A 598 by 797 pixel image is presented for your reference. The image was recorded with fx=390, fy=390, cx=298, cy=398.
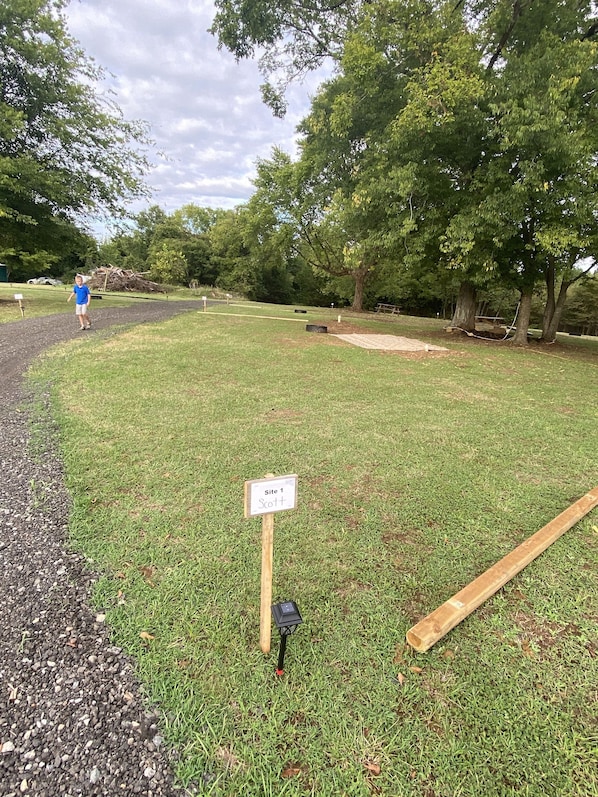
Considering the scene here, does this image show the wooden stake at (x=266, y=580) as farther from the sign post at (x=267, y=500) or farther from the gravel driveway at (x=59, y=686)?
the gravel driveway at (x=59, y=686)

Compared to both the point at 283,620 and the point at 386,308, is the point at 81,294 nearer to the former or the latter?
the point at 283,620

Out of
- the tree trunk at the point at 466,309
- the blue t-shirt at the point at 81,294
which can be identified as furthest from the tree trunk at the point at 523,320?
the blue t-shirt at the point at 81,294

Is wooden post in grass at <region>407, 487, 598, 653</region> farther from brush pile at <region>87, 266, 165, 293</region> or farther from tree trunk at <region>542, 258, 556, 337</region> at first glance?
brush pile at <region>87, 266, 165, 293</region>

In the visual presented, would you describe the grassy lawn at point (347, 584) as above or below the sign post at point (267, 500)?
below

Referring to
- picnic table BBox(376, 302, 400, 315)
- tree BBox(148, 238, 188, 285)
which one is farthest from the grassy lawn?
tree BBox(148, 238, 188, 285)

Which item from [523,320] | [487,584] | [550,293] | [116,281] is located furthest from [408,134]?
[116,281]

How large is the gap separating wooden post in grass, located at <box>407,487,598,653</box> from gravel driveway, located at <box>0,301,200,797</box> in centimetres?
109

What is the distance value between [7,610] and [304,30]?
14.6 metres

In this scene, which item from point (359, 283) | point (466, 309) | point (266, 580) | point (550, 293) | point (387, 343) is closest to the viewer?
point (266, 580)

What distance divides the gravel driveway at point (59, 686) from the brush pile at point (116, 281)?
83.1 ft

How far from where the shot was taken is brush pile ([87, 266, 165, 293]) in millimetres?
24531

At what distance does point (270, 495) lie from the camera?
4.84ft

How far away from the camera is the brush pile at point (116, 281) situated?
966 inches

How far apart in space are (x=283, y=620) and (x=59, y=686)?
0.91 meters
